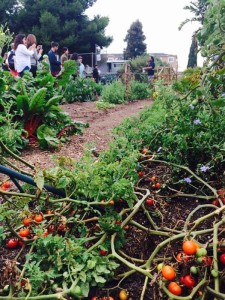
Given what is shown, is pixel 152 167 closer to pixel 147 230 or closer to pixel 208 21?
pixel 147 230

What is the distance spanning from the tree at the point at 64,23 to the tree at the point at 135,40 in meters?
21.1

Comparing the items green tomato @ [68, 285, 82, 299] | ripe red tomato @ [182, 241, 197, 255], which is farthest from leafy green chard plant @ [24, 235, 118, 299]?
ripe red tomato @ [182, 241, 197, 255]

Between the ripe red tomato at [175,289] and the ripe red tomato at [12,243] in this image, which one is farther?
the ripe red tomato at [12,243]

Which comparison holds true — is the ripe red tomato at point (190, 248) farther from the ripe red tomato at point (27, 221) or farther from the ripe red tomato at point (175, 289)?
the ripe red tomato at point (27, 221)

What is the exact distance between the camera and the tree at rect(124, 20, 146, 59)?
50.0 meters

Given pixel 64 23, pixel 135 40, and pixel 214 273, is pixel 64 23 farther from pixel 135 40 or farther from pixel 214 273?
pixel 214 273

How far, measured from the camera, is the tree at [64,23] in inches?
1054

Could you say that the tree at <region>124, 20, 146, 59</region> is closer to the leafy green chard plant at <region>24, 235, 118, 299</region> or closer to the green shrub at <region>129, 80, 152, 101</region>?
the green shrub at <region>129, 80, 152, 101</region>

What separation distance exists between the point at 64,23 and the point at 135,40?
23.7 meters

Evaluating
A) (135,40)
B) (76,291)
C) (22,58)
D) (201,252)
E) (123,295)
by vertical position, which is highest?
(135,40)

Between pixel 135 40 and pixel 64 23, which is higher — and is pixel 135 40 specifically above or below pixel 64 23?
above

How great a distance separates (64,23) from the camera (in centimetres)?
2827

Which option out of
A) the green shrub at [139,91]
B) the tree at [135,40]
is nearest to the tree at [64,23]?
the green shrub at [139,91]

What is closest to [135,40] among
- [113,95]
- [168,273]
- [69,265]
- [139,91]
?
[139,91]
